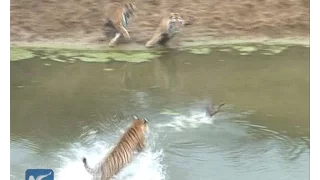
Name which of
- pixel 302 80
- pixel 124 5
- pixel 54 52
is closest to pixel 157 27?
pixel 124 5

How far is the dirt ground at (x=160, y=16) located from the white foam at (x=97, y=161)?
28 centimetres

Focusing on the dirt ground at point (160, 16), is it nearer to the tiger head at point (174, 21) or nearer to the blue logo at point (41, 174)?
the tiger head at point (174, 21)

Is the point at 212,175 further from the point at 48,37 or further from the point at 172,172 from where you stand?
the point at 48,37

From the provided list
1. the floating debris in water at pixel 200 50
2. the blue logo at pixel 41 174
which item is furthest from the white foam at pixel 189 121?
the blue logo at pixel 41 174

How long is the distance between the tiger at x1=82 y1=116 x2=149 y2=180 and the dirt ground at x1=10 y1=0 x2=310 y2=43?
0.75ft

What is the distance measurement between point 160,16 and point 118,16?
0.35 feet

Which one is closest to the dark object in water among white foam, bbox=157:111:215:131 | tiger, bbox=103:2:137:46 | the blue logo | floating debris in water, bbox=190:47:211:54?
white foam, bbox=157:111:215:131

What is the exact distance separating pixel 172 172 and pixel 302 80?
39 cm

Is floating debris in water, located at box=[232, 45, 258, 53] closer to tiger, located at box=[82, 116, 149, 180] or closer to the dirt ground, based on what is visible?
the dirt ground

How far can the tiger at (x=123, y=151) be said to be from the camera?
5.64ft

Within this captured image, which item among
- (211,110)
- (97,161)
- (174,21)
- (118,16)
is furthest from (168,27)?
(97,161)

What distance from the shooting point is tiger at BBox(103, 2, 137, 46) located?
182cm

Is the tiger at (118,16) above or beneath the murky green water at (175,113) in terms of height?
above

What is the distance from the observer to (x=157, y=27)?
6.03 feet
